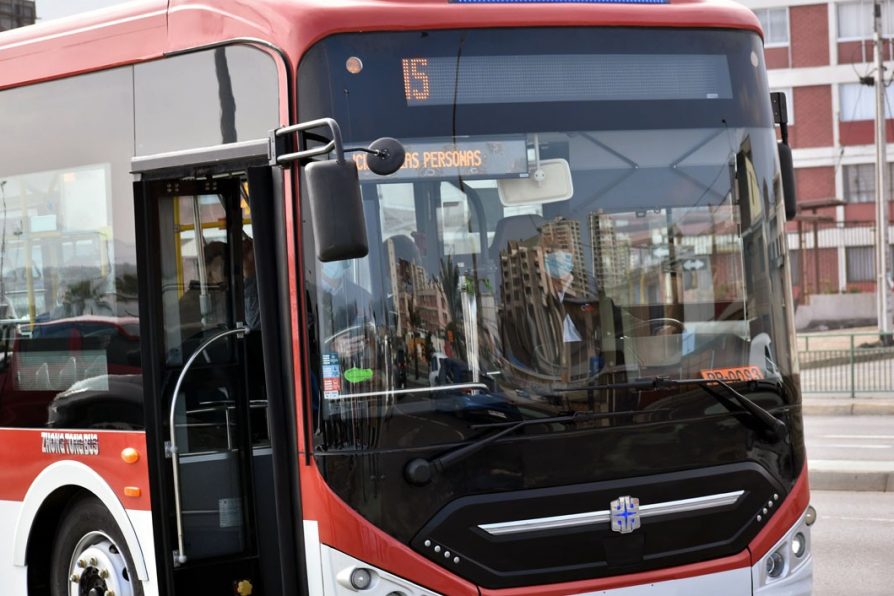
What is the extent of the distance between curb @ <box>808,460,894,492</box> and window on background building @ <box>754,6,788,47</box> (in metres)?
41.5

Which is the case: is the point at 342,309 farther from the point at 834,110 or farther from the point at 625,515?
the point at 834,110

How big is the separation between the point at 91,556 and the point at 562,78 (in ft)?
10.8

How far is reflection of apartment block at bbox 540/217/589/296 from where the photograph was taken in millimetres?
5301

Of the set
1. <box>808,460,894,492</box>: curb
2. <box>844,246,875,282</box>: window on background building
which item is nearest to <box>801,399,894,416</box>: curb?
<box>808,460,894,492</box>: curb

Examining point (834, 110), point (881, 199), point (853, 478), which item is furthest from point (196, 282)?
point (834, 110)

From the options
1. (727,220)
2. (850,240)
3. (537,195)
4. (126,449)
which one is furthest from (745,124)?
(850,240)

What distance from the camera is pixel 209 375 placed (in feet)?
19.6

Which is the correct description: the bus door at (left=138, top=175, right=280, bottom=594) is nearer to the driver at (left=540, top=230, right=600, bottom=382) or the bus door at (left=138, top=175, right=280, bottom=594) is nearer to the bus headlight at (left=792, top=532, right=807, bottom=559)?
the driver at (left=540, top=230, right=600, bottom=382)

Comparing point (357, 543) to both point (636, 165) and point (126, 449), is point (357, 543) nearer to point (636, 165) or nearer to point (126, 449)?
point (126, 449)

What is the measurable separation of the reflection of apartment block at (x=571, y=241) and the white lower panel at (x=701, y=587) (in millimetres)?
1264

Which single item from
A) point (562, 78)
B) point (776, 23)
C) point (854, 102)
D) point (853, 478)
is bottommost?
point (853, 478)

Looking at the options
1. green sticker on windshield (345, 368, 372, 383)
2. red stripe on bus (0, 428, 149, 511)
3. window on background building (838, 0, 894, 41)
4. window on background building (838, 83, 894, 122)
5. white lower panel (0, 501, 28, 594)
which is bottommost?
white lower panel (0, 501, 28, 594)

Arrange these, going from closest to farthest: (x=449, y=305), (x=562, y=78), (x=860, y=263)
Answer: (x=449, y=305), (x=562, y=78), (x=860, y=263)

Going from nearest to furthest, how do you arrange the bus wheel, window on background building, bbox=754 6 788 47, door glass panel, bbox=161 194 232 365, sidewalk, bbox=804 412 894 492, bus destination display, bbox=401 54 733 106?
1. bus destination display, bbox=401 54 733 106
2. door glass panel, bbox=161 194 232 365
3. the bus wheel
4. sidewalk, bbox=804 412 894 492
5. window on background building, bbox=754 6 788 47
